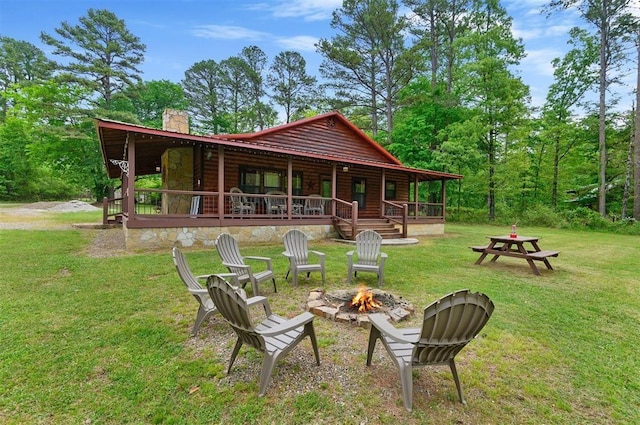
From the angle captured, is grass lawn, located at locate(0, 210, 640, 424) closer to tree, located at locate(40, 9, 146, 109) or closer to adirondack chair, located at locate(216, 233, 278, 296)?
adirondack chair, located at locate(216, 233, 278, 296)

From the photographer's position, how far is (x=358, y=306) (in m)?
3.85

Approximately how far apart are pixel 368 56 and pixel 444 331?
23.3m

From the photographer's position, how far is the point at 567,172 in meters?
21.3

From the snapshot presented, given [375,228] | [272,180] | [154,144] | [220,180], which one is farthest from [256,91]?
[220,180]

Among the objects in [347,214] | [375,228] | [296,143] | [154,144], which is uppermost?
[296,143]

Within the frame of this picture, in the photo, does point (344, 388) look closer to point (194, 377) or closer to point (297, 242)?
point (194, 377)

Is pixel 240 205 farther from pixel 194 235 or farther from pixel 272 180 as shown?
pixel 272 180

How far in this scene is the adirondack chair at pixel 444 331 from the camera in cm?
208

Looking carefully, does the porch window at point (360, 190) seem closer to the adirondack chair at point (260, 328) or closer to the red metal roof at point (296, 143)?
the red metal roof at point (296, 143)

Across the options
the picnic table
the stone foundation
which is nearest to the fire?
the picnic table

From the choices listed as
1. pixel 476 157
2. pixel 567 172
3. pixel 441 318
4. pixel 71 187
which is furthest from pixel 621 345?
pixel 71 187

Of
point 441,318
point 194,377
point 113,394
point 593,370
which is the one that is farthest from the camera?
point 593,370

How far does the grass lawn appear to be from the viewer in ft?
7.05

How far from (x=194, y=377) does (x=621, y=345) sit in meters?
4.32
